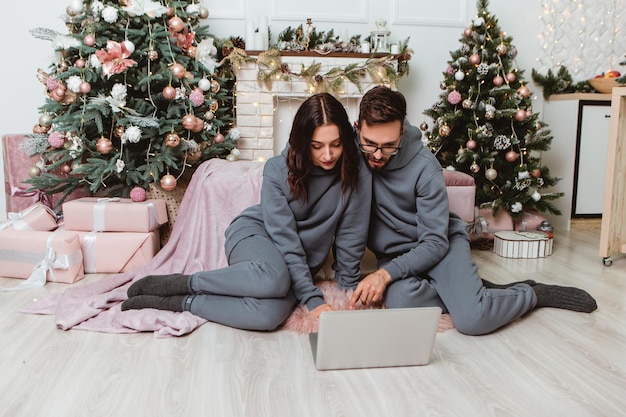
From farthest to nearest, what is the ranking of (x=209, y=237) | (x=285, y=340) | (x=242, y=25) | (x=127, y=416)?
1. (x=242, y=25)
2. (x=209, y=237)
3. (x=285, y=340)
4. (x=127, y=416)

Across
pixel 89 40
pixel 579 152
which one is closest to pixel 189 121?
pixel 89 40

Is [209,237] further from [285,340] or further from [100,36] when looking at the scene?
[100,36]

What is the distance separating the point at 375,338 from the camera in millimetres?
1545

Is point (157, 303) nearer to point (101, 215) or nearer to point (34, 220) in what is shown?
point (101, 215)

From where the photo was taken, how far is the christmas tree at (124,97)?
2738 millimetres

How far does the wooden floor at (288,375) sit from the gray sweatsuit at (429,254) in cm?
8

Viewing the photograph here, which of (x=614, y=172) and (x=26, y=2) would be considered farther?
(x=26, y=2)

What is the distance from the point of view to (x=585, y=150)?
3.66 metres

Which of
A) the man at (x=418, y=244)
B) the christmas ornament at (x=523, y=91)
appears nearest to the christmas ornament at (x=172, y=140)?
the man at (x=418, y=244)

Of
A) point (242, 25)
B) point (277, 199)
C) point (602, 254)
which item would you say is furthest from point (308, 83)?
point (602, 254)

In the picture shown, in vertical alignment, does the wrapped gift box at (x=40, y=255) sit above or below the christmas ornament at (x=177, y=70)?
below

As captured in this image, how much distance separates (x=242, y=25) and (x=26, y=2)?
4.24 ft

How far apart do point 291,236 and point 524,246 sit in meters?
1.58

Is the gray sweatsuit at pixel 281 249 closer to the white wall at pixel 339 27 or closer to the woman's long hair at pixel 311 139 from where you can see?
the woman's long hair at pixel 311 139
